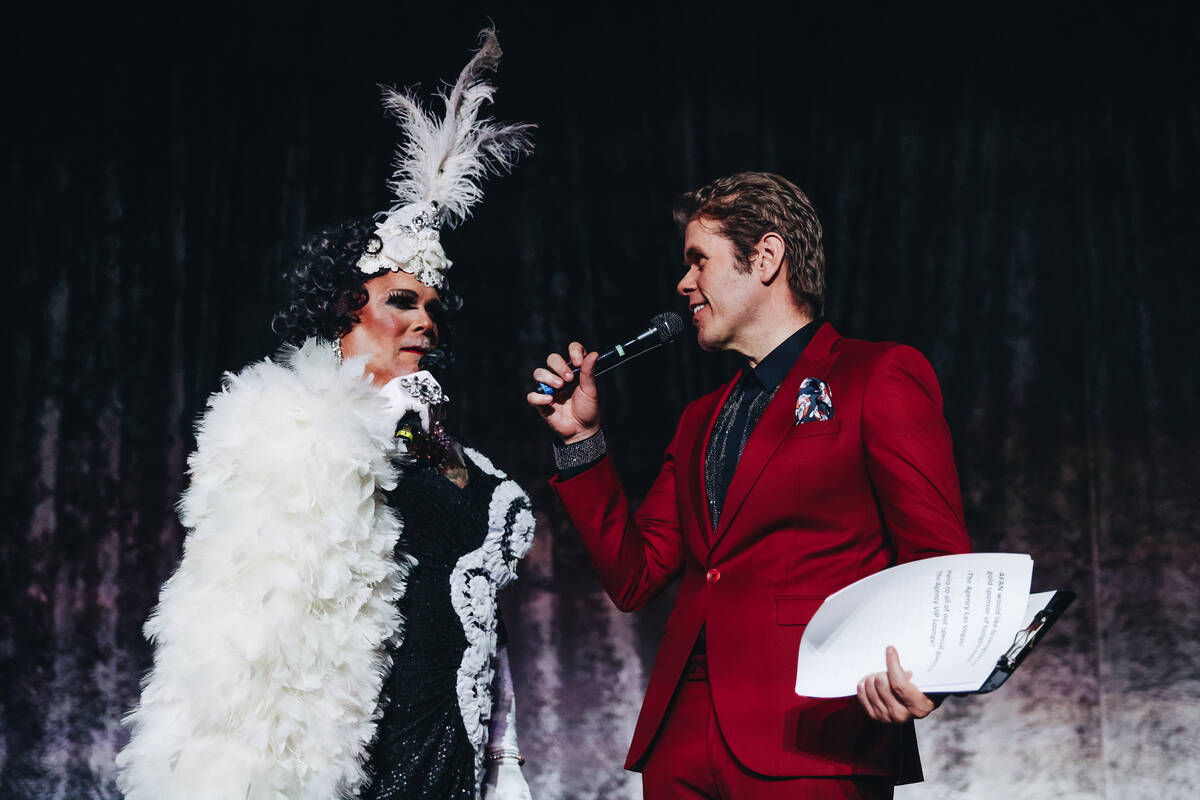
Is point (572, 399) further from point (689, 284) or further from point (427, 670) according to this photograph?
point (427, 670)

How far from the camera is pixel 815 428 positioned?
4.34 ft

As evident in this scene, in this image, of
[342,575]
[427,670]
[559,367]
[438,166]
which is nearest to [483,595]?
[427,670]

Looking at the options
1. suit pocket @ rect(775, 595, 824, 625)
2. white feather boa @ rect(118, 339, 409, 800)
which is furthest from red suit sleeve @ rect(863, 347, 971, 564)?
white feather boa @ rect(118, 339, 409, 800)

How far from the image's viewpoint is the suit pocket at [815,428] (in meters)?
1.31

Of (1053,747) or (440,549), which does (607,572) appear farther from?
(1053,747)

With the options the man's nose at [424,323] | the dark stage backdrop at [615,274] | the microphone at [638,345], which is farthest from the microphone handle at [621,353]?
the dark stage backdrop at [615,274]

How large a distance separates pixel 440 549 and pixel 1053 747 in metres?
2.05

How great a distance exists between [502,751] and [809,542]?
1.90 ft

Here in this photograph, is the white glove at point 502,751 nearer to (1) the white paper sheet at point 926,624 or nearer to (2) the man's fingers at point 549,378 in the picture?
(2) the man's fingers at point 549,378

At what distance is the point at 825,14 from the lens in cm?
285

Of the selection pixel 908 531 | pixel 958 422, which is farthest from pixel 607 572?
pixel 958 422

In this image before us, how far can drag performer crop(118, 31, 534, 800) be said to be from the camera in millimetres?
1193

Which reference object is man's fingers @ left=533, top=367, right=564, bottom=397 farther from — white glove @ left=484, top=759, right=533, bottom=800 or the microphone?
white glove @ left=484, top=759, right=533, bottom=800

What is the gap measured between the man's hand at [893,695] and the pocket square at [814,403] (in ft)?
1.26
